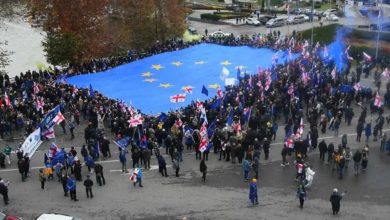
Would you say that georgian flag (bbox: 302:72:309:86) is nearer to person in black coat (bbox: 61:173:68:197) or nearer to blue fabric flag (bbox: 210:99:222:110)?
blue fabric flag (bbox: 210:99:222:110)

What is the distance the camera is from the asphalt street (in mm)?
21953

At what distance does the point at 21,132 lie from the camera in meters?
31.4

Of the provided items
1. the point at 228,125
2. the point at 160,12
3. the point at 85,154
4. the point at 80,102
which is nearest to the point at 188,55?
the point at 160,12

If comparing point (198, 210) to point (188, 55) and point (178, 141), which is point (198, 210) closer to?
point (178, 141)

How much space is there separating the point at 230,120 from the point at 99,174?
7.82 metres

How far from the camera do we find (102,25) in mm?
46625

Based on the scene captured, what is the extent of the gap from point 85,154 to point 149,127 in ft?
14.8

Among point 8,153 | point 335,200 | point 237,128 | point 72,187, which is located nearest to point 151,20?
point 237,128

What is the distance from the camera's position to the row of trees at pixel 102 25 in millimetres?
44312

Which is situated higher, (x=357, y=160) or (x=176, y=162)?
(x=357, y=160)

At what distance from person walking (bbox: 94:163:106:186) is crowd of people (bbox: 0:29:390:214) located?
0.14 ft

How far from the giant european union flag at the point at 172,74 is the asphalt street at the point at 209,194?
8.73 meters

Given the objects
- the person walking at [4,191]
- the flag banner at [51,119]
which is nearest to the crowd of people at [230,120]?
the person walking at [4,191]

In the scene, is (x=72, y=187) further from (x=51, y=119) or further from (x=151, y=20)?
(x=151, y=20)
